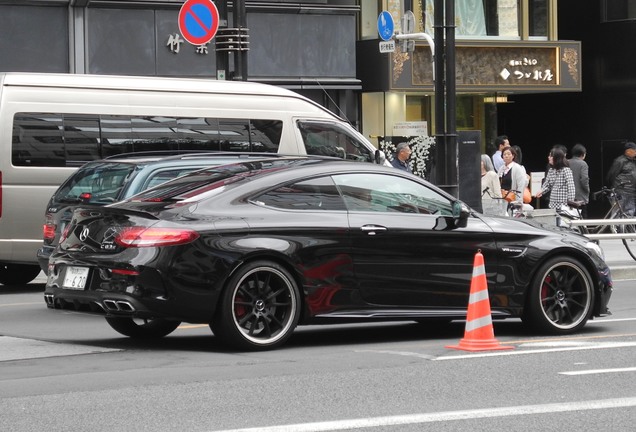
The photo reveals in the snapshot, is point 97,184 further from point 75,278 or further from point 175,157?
point 75,278

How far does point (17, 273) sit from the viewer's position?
57.4 ft

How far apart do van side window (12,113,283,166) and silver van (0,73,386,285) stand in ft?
0.04

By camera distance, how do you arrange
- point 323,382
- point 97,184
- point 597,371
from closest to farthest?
point 323,382 → point 597,371 → point 97,184

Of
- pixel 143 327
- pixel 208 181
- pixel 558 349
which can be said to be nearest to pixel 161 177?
pixel 143 327

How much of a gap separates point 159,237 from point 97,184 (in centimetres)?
404

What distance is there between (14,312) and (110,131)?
3311 millimetres

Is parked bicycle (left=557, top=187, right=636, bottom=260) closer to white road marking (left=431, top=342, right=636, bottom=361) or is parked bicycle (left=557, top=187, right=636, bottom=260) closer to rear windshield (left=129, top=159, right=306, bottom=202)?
white road marking (left=431, top=342, right=636, bottom=361)

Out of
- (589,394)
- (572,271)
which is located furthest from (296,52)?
(589,394)

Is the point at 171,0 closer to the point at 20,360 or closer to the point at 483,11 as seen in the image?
the point at 483,11

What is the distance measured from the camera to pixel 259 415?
7.52 meters

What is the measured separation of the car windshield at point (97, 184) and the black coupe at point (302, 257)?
2294 millimetres

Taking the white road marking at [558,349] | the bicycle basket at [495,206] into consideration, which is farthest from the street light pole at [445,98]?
the white road marking at [558,349]

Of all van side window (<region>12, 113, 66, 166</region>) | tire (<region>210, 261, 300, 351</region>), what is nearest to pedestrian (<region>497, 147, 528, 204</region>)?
Answer: van side window (<region>12, 113, 66, 166</region>)

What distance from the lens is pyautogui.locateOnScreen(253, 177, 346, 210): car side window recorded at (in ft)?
34.8
